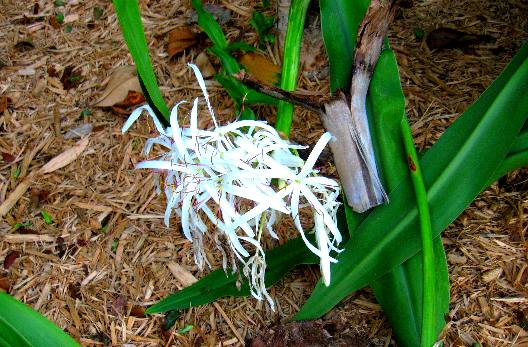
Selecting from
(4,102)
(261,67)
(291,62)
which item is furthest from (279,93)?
(4,102)

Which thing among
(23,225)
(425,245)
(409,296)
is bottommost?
(23,225)

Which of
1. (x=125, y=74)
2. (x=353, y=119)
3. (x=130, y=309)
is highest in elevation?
(x=353, y=119)

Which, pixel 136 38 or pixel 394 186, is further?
pixel 394 186

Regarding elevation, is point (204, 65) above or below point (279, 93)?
below

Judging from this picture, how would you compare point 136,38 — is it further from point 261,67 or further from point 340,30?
point 261,67

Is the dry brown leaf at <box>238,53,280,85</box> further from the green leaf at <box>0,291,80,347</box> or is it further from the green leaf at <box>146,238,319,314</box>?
the green leaf at <box>0,291,80,347</box>

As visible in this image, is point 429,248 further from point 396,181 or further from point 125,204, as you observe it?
point 125,204

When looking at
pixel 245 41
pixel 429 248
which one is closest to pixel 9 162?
pixel 245 41

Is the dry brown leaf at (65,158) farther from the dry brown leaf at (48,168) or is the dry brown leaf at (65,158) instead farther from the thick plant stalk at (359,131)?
the thick plant stalk at (359,131)
